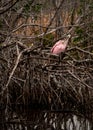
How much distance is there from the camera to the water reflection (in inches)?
187

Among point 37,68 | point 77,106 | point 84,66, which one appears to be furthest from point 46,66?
point 77,106

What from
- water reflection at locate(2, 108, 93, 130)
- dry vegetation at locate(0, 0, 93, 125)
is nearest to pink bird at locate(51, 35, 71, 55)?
dry vegetation at locate(0, 0, 93, 125)

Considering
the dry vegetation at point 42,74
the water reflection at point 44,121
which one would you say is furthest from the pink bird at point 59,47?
the water reflection at point 44,121

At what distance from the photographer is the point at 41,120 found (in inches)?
205

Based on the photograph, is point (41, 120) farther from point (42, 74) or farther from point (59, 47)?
point (59, 47)

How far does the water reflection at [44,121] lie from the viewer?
15.5 ft

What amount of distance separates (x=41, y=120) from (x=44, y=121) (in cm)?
6

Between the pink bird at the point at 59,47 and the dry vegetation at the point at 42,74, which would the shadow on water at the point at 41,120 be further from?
the pink bird at the point at 59,47

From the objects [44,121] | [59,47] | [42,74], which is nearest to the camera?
[59,47]

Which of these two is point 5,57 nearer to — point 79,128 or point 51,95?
point 51,95

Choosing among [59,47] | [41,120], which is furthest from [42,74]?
[59,47]

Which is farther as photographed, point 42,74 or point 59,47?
point 42,74

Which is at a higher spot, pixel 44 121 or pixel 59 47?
pixel 59 47

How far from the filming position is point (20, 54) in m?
4.68
